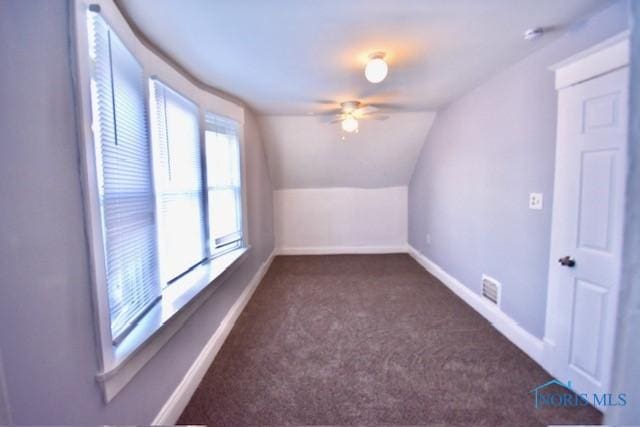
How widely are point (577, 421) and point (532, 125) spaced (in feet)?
6.36

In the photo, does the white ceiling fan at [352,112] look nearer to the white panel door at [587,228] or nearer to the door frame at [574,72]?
the door frame at [574,72]

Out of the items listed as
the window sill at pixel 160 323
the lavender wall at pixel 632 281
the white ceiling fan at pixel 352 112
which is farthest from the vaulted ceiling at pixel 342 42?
the window sill at pixel 160 323

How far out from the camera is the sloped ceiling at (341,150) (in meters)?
3.95

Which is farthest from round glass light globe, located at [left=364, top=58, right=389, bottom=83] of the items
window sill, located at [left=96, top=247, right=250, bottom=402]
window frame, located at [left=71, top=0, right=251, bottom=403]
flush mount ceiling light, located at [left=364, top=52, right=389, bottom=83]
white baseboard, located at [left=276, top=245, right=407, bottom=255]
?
white baseboard, located at [left=276, top=245, right=407, bottom=255]

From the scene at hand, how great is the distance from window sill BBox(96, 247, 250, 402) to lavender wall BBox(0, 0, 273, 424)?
0.08 m

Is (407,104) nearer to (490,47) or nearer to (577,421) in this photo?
(490,47)

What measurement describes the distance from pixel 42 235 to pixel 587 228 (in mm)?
2643

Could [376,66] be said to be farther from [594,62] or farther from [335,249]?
[335,249]

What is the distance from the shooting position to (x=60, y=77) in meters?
0.94

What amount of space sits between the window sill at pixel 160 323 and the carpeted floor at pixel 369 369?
572mm

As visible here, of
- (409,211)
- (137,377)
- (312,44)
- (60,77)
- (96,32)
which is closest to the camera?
(60,77)

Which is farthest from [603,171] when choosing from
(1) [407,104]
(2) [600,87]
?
(1) [407,104]

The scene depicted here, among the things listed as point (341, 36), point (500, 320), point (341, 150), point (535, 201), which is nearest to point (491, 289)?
point (500, 320)

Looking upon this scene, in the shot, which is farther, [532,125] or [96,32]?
[532,125]
